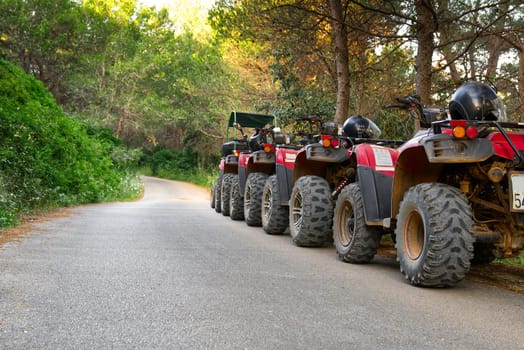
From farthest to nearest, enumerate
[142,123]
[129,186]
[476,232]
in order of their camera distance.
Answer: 1. [142,123]
2. [129,186]
3. [476,232]

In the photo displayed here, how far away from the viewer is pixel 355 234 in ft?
23.1

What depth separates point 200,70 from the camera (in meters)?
43.6

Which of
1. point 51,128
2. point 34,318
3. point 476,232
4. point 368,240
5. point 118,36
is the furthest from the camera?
point 118,36

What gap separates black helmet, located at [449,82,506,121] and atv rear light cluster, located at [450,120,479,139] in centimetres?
59

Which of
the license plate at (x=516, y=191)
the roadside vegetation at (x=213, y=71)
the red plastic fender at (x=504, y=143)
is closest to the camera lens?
the license plate at (x=516, y=191)

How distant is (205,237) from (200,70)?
116 feet

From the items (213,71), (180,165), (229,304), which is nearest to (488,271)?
(229,304)

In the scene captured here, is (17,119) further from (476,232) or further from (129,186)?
(129,186)

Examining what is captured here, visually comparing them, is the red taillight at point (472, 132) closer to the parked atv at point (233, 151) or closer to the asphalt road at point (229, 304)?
the asphalt road at point (229, 304)

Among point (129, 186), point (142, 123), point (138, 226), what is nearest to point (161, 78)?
point (142, 123)

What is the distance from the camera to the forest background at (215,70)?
1378 centimetres

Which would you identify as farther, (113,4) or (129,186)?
(113,4)

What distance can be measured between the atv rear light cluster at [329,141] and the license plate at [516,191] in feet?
11.4

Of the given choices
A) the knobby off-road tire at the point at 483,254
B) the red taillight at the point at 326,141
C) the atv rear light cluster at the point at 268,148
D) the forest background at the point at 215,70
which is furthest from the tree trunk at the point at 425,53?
the knobby off-road tire at the point at 483,254
